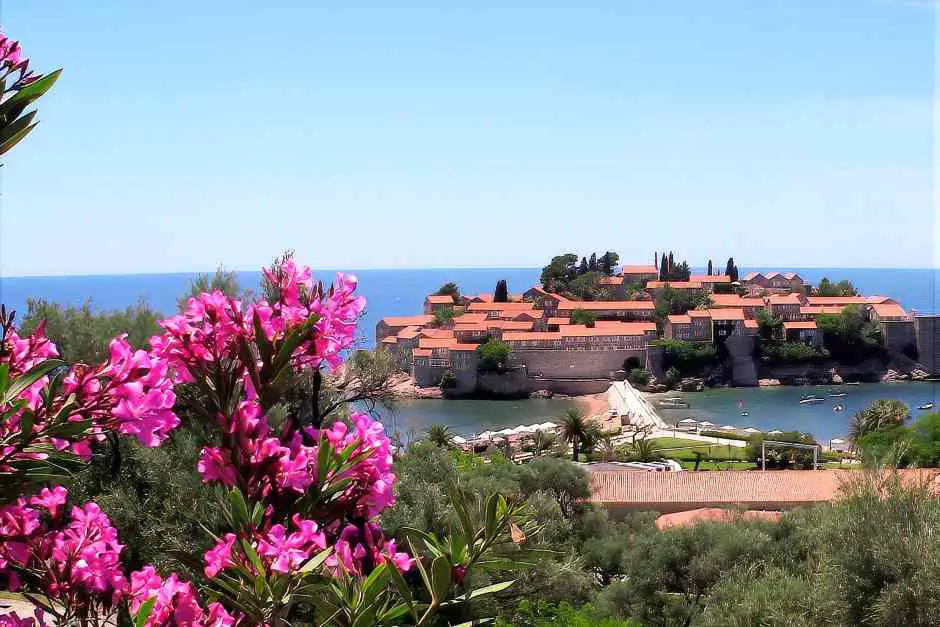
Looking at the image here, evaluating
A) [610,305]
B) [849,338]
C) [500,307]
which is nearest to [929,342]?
[849,338]

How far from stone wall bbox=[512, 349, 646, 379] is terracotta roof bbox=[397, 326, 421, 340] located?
23.0 ft

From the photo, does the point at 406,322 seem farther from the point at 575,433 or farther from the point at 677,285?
the point at 575,433

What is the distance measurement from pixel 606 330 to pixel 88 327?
137ft

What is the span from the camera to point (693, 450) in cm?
2614

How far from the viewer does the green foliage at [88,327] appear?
6.91m

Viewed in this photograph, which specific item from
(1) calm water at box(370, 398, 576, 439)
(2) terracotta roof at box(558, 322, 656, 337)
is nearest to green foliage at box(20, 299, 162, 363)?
(1) calm water at box(370, 398, 576, 439)

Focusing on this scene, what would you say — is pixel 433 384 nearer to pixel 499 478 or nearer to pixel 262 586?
pixel 499 478

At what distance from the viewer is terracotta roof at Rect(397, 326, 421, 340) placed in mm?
50312

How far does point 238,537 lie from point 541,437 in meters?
25.9

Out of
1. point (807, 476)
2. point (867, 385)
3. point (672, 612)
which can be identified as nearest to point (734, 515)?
point (672, 612)

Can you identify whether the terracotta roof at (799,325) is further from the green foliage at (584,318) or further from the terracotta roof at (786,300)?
the green foliage at (584,318)

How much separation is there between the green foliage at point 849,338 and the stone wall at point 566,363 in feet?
38.8

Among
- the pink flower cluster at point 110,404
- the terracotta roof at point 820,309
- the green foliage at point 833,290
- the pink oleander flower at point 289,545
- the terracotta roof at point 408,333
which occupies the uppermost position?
the pink flower cluster at point 110,404

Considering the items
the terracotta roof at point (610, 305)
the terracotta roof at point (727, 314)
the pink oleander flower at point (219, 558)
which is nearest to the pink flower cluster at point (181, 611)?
the pink oleander flower at point (219, 558)
